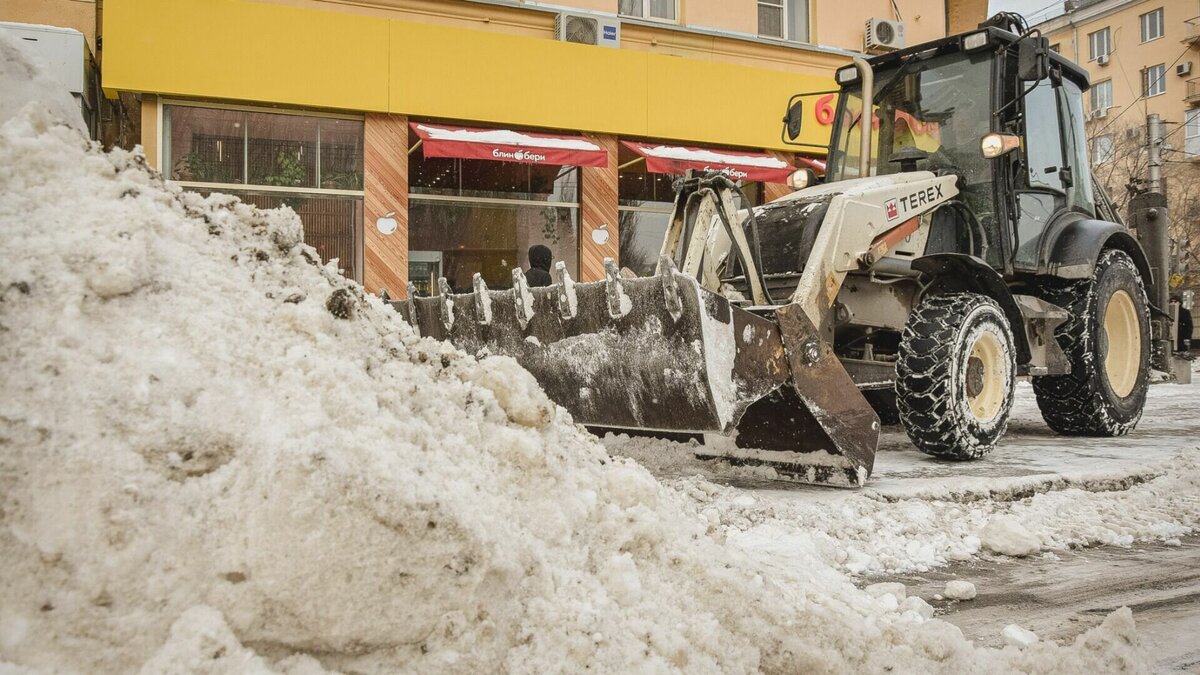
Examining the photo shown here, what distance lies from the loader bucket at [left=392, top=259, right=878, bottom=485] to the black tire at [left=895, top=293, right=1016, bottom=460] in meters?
0.73

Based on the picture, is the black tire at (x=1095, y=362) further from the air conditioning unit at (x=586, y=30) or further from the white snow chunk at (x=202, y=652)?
the air conditioning unit at (x=586, y=30)

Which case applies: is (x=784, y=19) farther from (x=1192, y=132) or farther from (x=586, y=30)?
(x=1192, y=132)

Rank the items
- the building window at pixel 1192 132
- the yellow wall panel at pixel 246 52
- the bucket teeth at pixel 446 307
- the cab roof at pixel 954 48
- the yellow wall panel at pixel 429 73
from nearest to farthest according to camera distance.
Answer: the bucket teeth at pixel 446 307 < the cab roof at pixel 954 48 < the yellow wall panel at pixel 246 52 < the yellow wall panel at pixel 429 73 < the building window at pixel 1192 132

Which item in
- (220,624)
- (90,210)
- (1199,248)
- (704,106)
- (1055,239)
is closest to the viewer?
(220,624)

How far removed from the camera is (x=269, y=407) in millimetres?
2066

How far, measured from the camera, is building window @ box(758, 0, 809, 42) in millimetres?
13969

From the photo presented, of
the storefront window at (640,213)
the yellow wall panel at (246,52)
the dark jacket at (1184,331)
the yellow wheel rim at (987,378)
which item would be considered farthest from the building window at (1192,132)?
Answer: the yellow wheel rim at (987,378)

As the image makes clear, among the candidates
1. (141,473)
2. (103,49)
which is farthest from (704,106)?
(141,473)

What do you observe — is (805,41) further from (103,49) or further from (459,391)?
(459,391)

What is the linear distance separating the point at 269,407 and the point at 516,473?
0.72m

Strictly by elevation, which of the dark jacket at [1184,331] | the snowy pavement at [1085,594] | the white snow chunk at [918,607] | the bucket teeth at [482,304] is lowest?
the snowy pavement at [1085,594]

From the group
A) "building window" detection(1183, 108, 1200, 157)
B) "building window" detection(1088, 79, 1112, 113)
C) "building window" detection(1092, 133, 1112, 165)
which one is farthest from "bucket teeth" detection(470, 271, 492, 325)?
"building window" detection(1088, 79, 1112, 113)

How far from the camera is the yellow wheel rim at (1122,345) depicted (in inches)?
303

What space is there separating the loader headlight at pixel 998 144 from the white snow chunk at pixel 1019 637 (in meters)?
4.32
